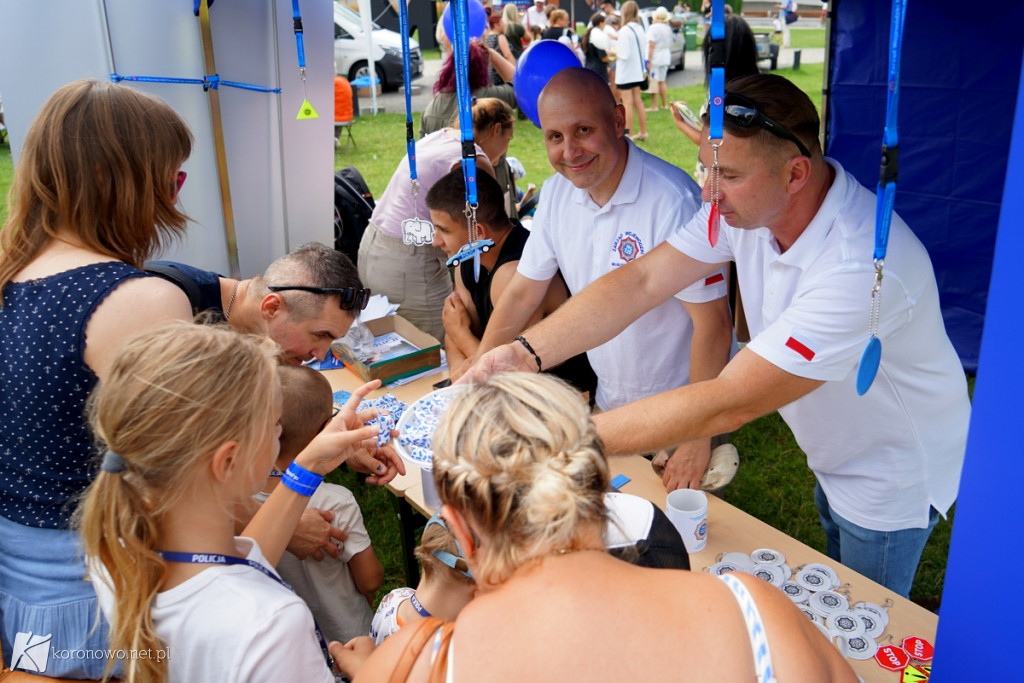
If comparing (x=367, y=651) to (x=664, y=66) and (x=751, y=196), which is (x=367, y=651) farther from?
(x=664, y=66)

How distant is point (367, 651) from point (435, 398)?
2.47 ft

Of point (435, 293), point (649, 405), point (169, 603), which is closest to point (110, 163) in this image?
point (169, 603)

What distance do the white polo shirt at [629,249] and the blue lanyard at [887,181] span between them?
95cm

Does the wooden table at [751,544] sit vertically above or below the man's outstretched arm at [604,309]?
below

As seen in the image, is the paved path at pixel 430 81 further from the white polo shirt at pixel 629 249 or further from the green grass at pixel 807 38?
the white polo shirt at pixel 629 249

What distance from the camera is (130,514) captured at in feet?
4.32

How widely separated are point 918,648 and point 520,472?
1153 millimetres

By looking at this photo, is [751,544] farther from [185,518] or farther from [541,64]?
[541,64]

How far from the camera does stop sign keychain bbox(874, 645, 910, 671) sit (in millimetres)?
A: 1606

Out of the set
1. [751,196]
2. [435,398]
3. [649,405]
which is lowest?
[435,398]

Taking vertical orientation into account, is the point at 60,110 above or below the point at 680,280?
above

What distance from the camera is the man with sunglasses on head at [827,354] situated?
65.8 inches

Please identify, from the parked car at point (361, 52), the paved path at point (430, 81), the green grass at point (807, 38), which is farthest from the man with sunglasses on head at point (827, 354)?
the green grass at point (807, 38)

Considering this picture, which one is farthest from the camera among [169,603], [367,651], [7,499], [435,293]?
[435,293]
